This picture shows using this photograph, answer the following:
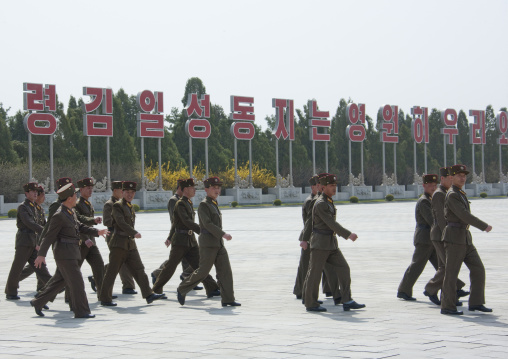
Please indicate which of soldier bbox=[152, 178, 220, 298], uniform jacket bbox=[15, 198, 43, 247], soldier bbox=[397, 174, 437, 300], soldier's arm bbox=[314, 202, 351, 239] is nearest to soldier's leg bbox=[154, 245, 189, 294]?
soldier bbox=[152, 178, 220, 298]

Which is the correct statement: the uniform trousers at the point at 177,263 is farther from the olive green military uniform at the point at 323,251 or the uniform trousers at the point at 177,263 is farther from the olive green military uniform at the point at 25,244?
the olive green military uniform at the point at 323,251

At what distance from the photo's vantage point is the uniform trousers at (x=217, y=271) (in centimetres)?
1021

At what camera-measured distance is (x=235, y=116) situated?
55344mm

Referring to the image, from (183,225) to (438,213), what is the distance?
141 inches

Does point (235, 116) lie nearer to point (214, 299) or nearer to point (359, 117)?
point (359, 117)

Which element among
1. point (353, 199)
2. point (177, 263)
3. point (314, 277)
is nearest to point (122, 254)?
point (177, 263)

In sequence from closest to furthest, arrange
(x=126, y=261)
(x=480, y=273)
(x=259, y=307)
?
(x=480, y=273)
(x=259, y=307)
(x=126, y=261)

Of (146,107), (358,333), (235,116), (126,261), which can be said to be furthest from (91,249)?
(235,116)

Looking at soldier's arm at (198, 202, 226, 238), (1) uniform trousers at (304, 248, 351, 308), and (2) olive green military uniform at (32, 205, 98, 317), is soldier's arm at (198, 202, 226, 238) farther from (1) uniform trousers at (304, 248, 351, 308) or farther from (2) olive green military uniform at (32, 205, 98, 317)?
(2) olive green military uniform at (32, 205, 98, 317)

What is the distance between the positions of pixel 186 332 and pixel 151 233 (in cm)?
1720

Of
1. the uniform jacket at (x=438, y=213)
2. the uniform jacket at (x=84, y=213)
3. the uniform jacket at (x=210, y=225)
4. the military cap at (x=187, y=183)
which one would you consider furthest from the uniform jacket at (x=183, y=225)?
the uniform jacket at (x=438, y=213)

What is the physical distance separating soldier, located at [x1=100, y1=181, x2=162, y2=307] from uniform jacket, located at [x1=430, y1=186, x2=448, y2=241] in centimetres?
374

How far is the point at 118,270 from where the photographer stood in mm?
10711

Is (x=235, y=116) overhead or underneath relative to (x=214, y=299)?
overhead
